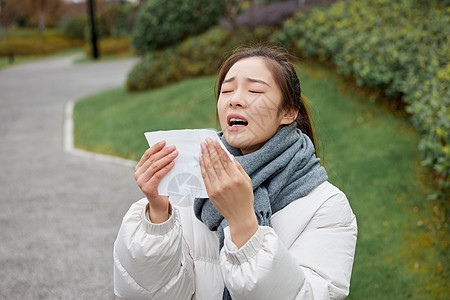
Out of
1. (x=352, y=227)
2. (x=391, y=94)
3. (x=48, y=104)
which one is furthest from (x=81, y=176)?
(x=48, y=104)

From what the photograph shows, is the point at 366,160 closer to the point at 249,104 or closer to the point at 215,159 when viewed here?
the point at 249,104

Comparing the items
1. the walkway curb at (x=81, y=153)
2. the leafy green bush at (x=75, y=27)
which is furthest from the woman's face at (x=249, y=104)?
the leafy green bush at (x=75, y=27)

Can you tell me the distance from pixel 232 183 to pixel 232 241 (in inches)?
7.2

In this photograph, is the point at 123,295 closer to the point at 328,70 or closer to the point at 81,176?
the point at 81,176

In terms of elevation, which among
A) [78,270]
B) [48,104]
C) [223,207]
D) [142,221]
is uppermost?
[223,207]

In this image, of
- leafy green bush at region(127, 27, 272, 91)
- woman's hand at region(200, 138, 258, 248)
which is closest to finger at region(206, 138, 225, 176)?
woman's hand at region(200, 138, 258, 248)

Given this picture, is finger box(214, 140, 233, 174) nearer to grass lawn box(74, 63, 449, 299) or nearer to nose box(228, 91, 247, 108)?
nose box(228, 91, 247, 108)

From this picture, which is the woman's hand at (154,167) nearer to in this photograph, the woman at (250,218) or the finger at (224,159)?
the woman at (250,218)

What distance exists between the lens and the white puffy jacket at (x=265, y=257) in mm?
1300

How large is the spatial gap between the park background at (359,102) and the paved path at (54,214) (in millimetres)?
749

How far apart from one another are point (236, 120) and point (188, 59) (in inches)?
371

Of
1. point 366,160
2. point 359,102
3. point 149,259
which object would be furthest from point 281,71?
point 359,102

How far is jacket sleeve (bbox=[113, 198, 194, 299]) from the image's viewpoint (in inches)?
57.7

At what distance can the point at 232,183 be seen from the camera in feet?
4.15
